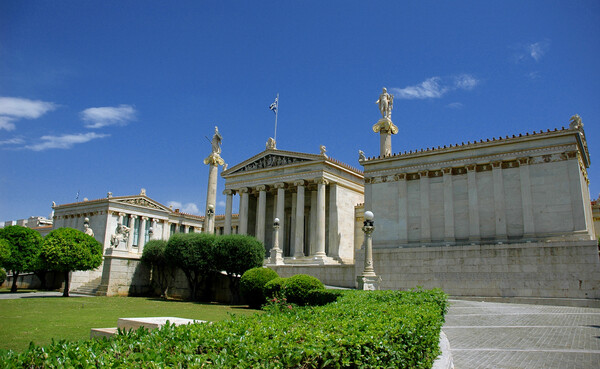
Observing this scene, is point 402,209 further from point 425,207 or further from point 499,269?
point 499,269

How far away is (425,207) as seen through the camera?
111 ft

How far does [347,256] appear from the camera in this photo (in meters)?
45.0

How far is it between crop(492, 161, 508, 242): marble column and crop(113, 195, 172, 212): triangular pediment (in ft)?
170

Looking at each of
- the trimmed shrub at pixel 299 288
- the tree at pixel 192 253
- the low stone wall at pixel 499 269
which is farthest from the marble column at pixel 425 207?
the tree at pixel 192 253

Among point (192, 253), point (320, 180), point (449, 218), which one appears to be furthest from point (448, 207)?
point (192, 253)

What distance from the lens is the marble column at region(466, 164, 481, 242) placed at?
31641 mm

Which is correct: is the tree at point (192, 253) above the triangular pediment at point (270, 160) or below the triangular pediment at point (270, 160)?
below

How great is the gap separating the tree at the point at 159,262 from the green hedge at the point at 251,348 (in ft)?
99.9

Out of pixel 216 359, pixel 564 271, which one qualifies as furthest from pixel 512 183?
pixel 216 359

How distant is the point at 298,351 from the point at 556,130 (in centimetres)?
3026

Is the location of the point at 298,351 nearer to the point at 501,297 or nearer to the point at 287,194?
the point at 501,297

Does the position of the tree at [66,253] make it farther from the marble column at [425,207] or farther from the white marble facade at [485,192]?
the marble column at [425,207]

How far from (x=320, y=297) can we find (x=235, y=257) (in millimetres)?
12292

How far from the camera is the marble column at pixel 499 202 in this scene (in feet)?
100
